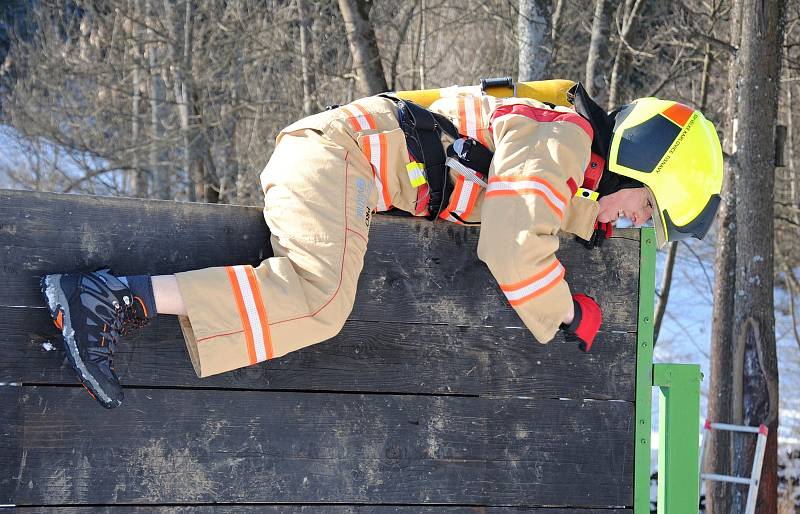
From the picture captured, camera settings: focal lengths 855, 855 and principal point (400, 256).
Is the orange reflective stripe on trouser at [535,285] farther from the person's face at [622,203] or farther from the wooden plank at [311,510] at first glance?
the wooden plank at [311,510]

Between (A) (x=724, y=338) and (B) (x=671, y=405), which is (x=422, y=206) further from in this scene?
(A) (x=724, y=338)

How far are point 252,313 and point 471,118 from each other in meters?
1.05

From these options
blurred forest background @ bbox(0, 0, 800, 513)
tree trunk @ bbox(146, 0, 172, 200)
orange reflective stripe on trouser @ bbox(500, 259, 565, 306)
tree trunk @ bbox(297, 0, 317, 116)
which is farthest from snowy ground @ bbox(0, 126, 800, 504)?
orange reflective stripe on trouser @ bbox(500, 259, 565, 306)

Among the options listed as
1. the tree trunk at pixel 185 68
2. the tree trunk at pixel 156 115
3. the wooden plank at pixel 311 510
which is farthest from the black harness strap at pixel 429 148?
the tree trunk at pixel 156 115

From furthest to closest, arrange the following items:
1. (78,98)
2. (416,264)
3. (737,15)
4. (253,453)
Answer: (78,98) → (737,15) → (416,264) → (253,453)

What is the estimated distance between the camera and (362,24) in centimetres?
732

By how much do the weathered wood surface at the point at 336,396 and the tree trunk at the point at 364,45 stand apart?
453 cm

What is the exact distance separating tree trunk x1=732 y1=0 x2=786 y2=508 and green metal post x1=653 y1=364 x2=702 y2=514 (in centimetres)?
399

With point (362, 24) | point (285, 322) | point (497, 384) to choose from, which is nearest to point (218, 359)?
point (285, 322)

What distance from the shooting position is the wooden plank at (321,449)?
2.50 meters

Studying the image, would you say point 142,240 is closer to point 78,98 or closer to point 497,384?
point 497,384

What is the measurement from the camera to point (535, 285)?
269cm

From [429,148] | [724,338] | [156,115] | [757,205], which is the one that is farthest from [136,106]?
[429,148]

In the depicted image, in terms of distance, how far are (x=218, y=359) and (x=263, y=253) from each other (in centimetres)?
44
